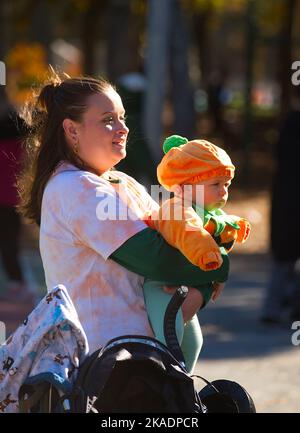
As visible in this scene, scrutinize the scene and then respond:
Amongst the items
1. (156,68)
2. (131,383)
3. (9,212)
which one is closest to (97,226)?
(131,383)

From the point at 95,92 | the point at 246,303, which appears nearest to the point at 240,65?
the point at 246,303

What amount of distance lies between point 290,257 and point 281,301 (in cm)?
37

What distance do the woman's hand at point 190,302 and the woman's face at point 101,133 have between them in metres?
0.49

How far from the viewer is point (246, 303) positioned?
35.8 ft

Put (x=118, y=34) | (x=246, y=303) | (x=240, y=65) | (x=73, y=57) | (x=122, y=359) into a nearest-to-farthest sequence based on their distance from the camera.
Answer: (x=122, y=359), (x=246, y=303), (x=118, y=34), (x=73, y=57), (x=240, y=65)

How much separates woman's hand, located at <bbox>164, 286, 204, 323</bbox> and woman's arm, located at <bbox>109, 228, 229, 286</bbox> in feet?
0.10

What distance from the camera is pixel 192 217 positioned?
3.89 m

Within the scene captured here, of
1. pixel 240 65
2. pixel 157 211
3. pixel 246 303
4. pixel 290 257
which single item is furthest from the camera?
pixel 240 65

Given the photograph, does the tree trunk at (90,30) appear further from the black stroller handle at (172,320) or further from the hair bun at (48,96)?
the black stroller handle at (172,320)

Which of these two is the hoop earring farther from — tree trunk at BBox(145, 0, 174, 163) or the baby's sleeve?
tree trunk at BBox(145, 0, 174, 163)

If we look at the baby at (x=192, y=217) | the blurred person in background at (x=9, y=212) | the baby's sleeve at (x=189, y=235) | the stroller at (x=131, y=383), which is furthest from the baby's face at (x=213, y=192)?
the blurred person in background at (x=9, y=212)

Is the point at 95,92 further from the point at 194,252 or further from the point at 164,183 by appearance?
the point at 194,252

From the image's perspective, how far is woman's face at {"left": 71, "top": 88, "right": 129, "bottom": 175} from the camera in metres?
4.07

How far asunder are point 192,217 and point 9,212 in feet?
24.9
